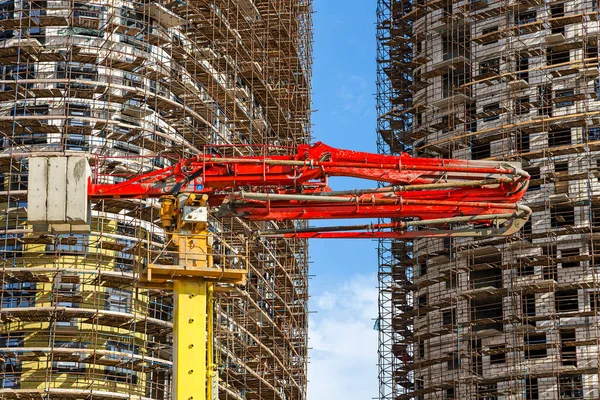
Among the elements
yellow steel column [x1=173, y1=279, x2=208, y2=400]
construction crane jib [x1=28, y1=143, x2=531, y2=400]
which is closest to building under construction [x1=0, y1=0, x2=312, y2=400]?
construction crane jib [x1=28, y1=143, x2=531, y2=400]

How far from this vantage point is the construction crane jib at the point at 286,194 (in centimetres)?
4738

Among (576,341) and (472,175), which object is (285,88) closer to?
(576,341)

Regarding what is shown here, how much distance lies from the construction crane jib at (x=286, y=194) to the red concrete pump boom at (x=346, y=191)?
1.4 inches

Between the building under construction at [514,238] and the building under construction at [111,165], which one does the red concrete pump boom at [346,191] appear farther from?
the building under construction at [514,238]

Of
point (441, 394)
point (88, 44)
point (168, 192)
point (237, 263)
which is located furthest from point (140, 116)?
point (441, 394)

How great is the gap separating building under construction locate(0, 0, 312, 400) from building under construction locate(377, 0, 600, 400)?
36.5 feet

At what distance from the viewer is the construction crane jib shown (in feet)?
155

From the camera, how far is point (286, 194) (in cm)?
4822

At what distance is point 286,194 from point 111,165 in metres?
22.0

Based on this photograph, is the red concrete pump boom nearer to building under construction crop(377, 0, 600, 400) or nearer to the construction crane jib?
the construction crane jib

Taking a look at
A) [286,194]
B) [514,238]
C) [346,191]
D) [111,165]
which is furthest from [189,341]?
[514,238]

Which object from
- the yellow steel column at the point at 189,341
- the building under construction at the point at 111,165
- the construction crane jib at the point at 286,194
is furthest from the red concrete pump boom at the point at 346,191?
A: the building under construction at the point at 111,165

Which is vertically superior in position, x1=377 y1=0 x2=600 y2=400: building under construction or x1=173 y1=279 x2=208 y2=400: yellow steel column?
x1=377 y1=0 x2=600 y2=400: building under construction

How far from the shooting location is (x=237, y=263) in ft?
253
